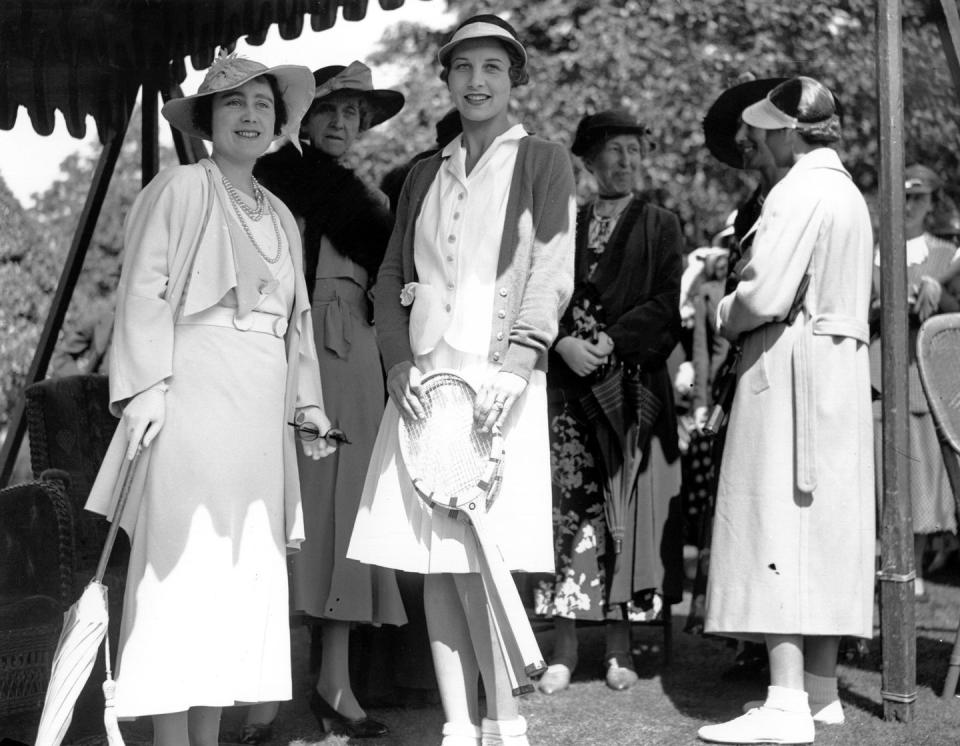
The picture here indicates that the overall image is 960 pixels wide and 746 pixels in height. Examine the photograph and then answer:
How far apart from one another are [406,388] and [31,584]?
154cm

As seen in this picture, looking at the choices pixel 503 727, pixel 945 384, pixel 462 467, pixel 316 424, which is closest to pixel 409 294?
pixel 316 424

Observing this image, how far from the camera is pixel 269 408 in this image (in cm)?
414

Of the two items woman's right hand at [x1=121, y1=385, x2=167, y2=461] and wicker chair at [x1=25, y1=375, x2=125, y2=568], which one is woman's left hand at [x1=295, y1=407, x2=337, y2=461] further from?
wicker chair at [x1=25, y1=375, x2=125, y2=568]

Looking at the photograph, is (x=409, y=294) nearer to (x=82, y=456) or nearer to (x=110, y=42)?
(x=82, y=456)

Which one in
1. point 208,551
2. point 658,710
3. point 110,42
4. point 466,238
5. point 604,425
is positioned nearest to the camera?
point 208,551

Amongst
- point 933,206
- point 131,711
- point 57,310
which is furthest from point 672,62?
point 131,711

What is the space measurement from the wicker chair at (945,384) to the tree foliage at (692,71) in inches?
186

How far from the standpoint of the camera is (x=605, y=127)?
575 cm

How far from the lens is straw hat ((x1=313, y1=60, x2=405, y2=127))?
5.17 meters

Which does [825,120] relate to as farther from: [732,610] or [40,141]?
[40,141]

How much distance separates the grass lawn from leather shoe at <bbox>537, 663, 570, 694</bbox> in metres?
0.04

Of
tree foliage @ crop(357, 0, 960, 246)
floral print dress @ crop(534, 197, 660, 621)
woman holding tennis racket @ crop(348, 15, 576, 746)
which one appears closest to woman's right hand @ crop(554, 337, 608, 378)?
floral print dress @ crop(534, 197, 660, 621)

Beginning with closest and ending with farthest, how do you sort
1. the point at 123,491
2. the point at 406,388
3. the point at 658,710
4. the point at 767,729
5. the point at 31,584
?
1. the point at 123,491
2. the point at 406,388
3. the point at 767,729
4. the point at 31,584
5. the point at 658,710

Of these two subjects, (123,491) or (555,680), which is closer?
(123,491)
